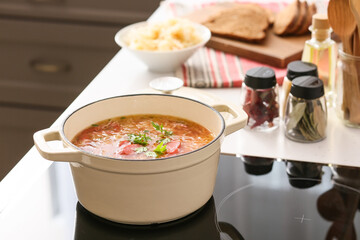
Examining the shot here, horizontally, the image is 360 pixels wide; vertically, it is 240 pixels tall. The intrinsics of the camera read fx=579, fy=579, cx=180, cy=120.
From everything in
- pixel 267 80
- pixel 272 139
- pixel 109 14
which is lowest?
pixel 109 14

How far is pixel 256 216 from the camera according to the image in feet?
2.97

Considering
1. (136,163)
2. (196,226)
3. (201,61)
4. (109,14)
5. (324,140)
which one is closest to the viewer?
(136,163)

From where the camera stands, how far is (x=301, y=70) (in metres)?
1.24

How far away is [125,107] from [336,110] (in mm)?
520

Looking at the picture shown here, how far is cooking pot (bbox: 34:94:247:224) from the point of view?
0.79 m

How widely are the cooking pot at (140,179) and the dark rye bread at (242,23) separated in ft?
2.60

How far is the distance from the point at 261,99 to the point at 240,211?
0.38 metres

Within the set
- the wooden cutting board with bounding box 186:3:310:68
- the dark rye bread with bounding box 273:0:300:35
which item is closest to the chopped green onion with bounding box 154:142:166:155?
the wooden cutting board with bounding box 186:3:310:68

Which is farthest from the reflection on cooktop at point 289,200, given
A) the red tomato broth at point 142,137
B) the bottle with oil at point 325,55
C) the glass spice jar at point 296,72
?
the bottle with oil at point 325,55

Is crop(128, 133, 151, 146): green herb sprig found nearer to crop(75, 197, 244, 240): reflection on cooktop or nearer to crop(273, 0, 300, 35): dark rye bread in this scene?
crop(75, 197, 244, 240): reflection on cooktop

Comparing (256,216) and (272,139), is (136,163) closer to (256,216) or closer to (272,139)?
(256,216)

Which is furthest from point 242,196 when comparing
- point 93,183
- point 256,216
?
point 93,183

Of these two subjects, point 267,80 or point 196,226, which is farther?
point 267,80

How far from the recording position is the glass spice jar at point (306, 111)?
3.76ft
